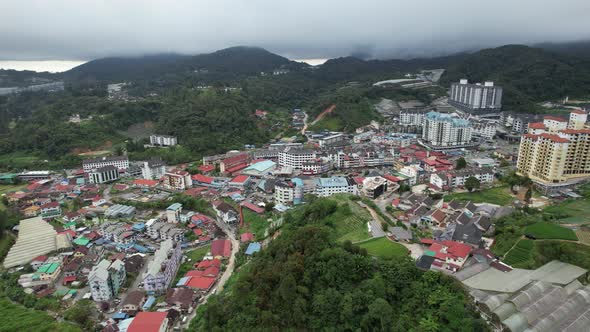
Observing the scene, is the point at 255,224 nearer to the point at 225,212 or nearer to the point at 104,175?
the point at 225,212

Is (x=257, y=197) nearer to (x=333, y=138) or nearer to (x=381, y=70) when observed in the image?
(x=333, y=138)

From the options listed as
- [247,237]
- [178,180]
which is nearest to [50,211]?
[178,180]

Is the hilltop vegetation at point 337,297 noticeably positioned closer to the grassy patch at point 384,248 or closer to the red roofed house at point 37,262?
the grassy patch at point 384,248

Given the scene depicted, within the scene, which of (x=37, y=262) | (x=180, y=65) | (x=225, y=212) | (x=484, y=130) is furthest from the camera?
(x=180, y=65)

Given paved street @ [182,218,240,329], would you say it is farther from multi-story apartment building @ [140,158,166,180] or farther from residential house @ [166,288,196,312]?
multi-story apartment building @ [140,158,166,180]

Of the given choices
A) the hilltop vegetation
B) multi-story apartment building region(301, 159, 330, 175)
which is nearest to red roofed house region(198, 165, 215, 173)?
multi-story apartment building region(301, 159, 330, 175)
